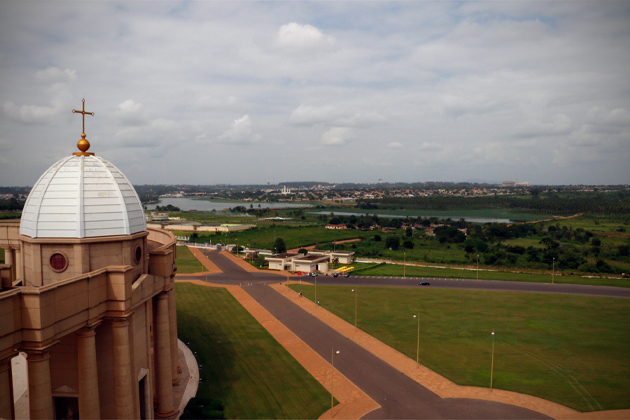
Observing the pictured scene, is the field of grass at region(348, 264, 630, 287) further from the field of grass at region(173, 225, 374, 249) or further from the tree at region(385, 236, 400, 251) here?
the field of grass at region(173, 225, 374, 249)

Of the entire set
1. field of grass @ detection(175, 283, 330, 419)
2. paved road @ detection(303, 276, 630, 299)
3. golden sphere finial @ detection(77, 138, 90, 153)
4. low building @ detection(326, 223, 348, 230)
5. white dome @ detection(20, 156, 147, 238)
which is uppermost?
golden sphere finial @ detection(77, 138, 90, 153)

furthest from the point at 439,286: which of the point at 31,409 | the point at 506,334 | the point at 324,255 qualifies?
the point at 31,409

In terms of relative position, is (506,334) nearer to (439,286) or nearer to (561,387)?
(561,387)

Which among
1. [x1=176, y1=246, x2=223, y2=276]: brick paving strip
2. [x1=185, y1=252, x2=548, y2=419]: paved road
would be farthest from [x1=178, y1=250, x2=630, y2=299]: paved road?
[x1=185, y1=252, x2=548, y2=419]: paved road

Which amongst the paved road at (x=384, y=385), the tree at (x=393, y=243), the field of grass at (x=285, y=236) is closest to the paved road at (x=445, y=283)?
the paved road at (x=384, y=385)

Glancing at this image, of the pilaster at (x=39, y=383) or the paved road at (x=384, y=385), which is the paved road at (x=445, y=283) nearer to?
the paved road at (x=384, y=385)
